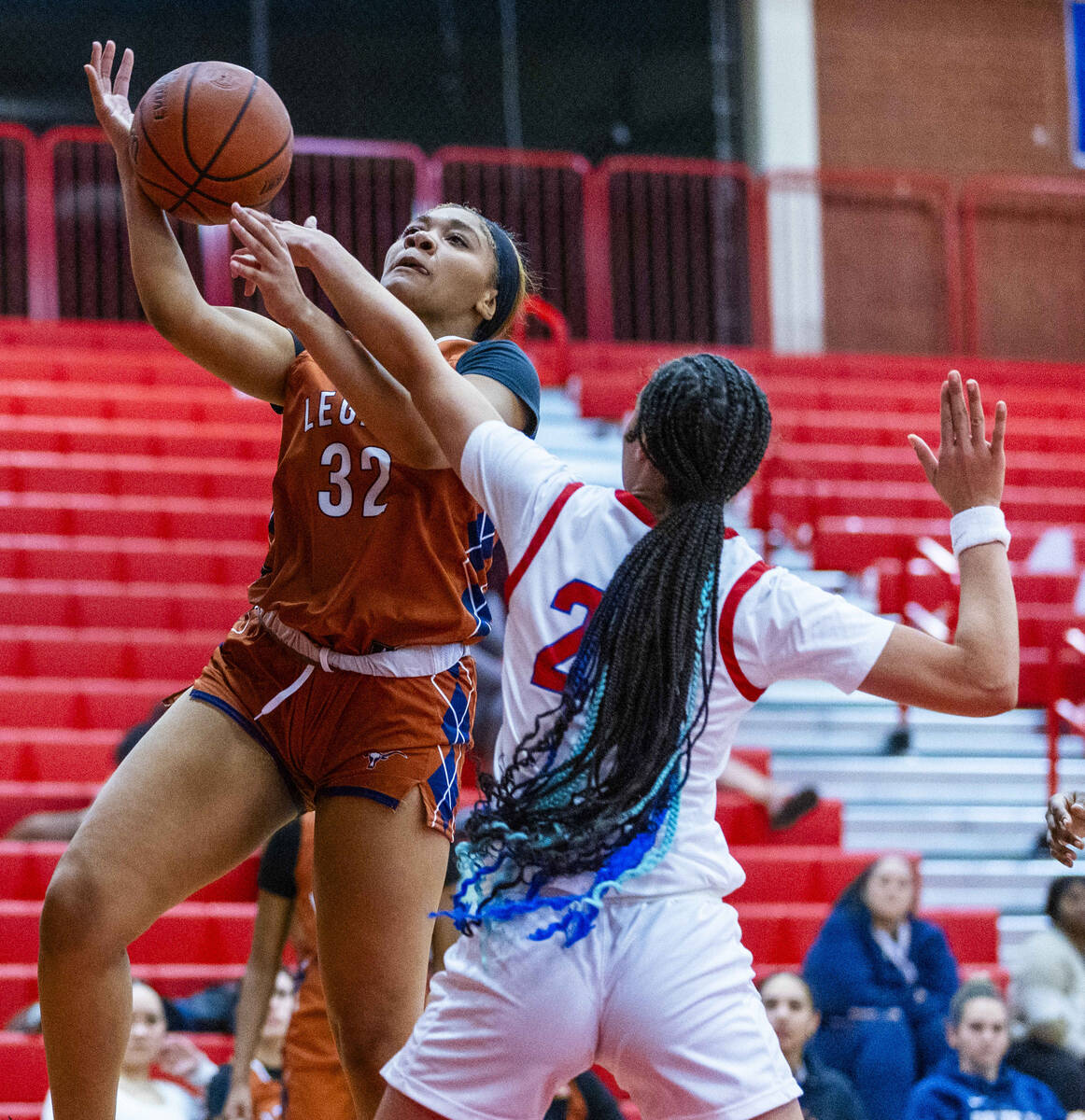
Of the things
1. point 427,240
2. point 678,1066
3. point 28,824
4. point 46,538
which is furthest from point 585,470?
point 678,1066

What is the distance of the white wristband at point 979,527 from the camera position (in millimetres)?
2574

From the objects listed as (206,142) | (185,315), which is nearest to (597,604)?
(185,315)

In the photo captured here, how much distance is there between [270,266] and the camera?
9.45 feet

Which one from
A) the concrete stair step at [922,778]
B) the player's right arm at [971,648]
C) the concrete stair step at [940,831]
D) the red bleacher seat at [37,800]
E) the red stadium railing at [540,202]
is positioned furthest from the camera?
the red stadium railing at [540,202]

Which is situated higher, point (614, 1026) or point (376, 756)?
point (376, 756)

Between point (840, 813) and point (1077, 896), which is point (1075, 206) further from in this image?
point (1077, 896)

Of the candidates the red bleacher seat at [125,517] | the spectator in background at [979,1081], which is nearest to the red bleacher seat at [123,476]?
the red bleacher seat at [125,517]

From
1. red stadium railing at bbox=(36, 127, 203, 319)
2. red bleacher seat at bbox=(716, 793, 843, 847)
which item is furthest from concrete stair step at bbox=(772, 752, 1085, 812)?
red stadium railing at bbox=(36, 127, 203, 319)

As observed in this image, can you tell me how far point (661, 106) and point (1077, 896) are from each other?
35.2ft

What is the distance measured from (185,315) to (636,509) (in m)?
1.09

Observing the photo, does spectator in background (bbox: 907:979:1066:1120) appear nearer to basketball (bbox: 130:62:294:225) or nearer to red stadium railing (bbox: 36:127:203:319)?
basketball (bbox: 130:62:294:225)

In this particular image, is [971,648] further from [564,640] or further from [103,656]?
[103,656]

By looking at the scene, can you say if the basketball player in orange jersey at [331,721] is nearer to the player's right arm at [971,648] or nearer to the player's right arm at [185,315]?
the player's right arm at [185,315]

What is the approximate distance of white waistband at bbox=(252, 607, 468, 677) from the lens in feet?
9.94
